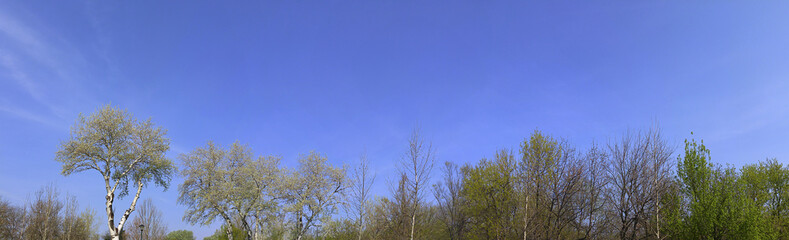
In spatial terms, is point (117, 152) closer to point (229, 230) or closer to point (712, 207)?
point (229, 230)

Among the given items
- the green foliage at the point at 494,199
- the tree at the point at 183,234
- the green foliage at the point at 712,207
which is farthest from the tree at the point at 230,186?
the tree at the point at 183,234

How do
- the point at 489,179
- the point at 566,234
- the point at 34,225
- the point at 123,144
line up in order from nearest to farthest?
the point at 566,234, the point at 489,179, the point at 123,144, the point at 34,225

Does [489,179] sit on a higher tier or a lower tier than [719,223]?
higher

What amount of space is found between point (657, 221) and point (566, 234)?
15.8 ft

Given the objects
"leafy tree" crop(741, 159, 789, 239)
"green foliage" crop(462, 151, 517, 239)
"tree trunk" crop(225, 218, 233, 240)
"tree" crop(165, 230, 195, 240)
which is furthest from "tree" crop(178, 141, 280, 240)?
"tree" crop(165, 230, 195, 240)

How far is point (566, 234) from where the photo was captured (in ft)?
81.1

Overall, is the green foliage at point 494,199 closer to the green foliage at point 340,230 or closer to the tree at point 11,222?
the green foliage at point 340,230

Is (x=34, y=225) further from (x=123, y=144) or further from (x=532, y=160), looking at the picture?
(x=532, y=160)

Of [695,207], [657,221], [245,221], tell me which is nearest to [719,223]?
[695,207]

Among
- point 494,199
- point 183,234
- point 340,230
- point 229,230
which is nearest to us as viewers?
point 494,199

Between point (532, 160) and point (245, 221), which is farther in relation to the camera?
point (245, 221)

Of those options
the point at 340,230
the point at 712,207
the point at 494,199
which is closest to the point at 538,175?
the point at 494,199

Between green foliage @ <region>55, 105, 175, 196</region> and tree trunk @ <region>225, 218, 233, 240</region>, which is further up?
green foliage @ <region>55, 105, 175, 196</region>

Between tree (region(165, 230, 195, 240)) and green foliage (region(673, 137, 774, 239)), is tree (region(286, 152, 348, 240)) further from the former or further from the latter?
tree (region(165, 230, 195, 240))
